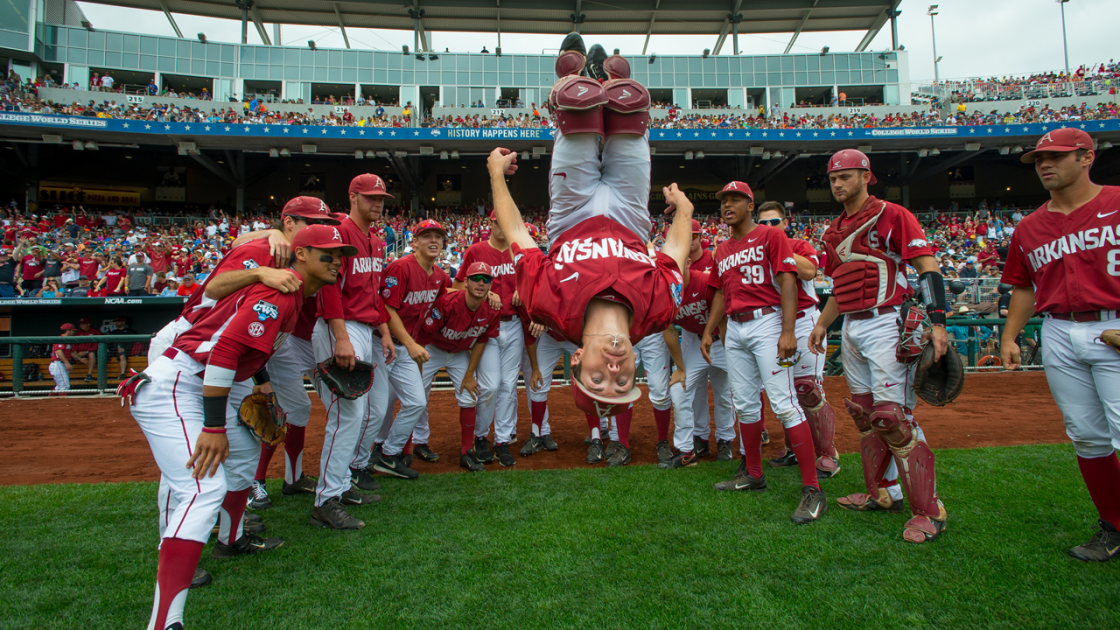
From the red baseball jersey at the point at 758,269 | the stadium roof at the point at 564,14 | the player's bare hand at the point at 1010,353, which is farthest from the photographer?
the stadium roof at the point at 564,14

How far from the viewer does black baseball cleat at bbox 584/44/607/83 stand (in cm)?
345

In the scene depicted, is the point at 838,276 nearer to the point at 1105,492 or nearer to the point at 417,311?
the point at 1105,492

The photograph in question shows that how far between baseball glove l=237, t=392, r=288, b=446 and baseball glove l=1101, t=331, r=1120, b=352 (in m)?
4.72

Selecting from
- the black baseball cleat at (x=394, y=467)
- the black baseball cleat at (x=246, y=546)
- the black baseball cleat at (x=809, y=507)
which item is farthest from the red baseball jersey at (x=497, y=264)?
the black baseball cleat at (x=809, y=507)

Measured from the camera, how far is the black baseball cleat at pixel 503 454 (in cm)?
548

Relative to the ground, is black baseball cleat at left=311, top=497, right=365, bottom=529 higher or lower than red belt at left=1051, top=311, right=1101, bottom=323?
lower

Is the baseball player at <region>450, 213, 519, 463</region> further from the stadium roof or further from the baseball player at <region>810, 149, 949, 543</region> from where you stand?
the stadium roof

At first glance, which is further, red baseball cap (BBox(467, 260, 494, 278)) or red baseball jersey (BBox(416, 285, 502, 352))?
red baseball jersey (BBox(416, 285, 502, 352))

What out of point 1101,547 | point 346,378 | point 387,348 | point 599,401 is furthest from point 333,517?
point 1101,547

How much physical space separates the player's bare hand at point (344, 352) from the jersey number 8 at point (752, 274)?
9.83 feet

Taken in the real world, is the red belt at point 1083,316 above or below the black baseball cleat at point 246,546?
above

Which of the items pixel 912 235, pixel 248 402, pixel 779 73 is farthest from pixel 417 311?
pixel 779 73

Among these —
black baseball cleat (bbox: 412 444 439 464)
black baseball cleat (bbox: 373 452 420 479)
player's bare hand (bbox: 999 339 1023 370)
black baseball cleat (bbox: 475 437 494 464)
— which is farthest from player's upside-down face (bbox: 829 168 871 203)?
black baseball cleat (bbox: 412 444 439 464)

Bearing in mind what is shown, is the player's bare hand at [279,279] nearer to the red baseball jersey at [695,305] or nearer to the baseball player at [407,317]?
the baseball player at [407,317]
